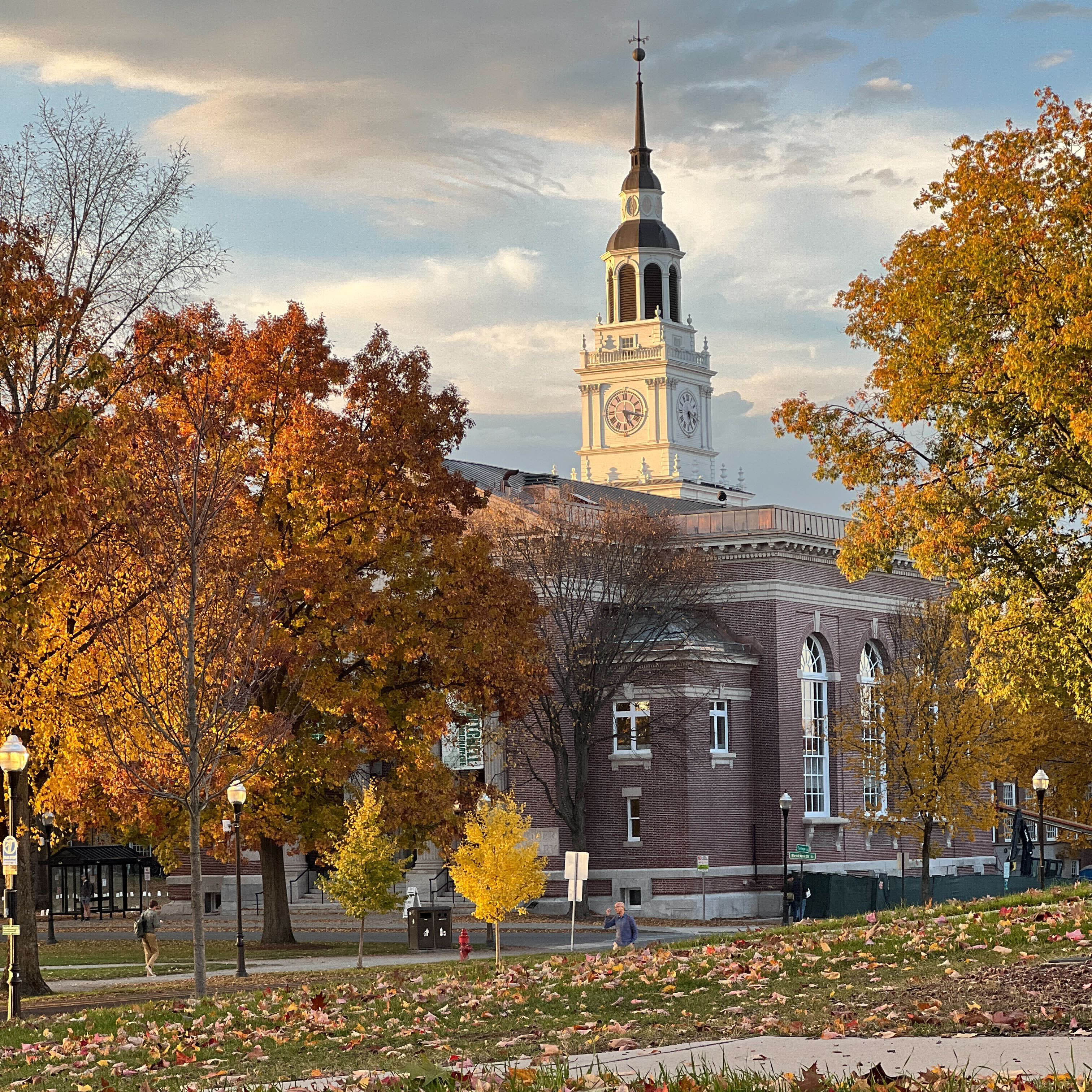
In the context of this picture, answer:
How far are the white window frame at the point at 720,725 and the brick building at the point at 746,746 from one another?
8 cm

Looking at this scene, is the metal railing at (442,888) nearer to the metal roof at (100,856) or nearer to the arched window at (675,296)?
the metal roof at (100,856)

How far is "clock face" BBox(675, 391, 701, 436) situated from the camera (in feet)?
427

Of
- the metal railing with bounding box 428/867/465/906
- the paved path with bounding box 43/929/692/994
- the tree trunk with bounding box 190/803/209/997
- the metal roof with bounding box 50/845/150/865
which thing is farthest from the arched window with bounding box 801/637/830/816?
the tree trunk with bounding box 190/803/209/997

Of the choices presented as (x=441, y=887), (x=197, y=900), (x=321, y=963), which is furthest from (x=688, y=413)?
(x=197, y=900)

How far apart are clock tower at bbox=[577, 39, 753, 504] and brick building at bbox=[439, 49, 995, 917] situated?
56.1m

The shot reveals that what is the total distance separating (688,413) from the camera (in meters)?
132

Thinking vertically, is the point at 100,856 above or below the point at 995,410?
below

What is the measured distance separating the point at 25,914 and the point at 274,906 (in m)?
14.1

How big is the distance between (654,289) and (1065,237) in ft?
329

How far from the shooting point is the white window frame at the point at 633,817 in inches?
2172

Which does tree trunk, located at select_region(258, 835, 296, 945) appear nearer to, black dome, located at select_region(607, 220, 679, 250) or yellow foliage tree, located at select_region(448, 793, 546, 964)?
yellow foliage tree, located at select_region(448, 793, 546, 964)

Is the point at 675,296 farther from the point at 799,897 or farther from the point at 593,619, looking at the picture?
the point at 799,897

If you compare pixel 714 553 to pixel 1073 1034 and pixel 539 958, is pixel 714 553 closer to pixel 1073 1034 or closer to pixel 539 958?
pixel 539 958

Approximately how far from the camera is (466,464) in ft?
233
